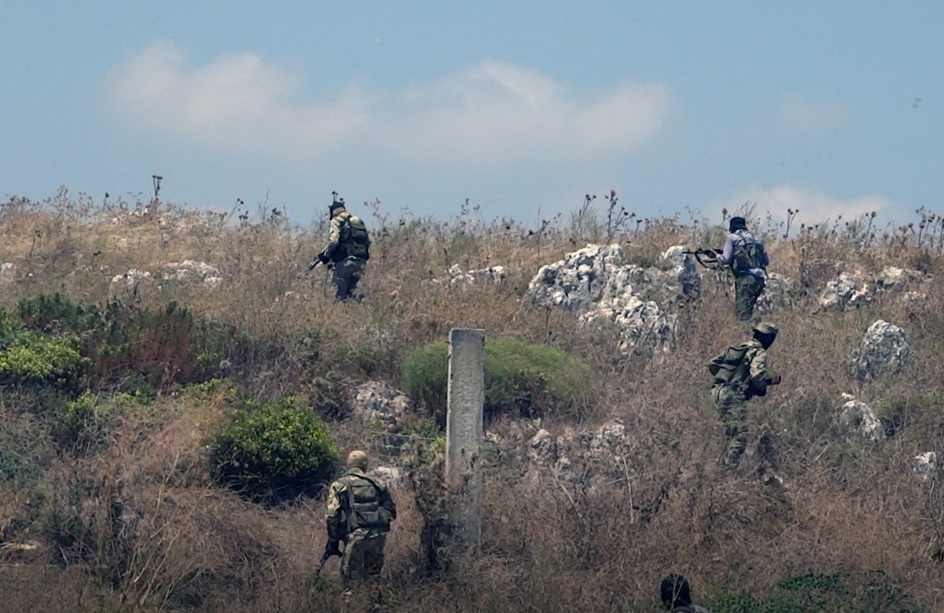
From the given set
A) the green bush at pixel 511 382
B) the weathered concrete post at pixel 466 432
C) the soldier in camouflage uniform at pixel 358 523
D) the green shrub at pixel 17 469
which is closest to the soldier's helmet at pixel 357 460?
the soldier in camouflage uniform at pixel 358 523

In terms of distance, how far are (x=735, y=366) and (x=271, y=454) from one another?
201 inches

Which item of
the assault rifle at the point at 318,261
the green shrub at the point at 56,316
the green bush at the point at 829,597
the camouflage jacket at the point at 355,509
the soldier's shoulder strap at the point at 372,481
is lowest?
the green bush at the point at 829,597

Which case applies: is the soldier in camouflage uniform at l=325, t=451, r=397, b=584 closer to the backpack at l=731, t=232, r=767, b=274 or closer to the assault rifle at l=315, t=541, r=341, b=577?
the assault rifle at l=315, t=541, r=341, b=577

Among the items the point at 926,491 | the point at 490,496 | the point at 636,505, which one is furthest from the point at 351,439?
the point at 926,491

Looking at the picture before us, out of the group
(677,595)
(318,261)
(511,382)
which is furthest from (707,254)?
(677,595)

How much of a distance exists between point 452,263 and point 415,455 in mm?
8835

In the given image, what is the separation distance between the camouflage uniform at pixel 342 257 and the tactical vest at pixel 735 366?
225 inches

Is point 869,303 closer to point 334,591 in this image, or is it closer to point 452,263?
point 452,263

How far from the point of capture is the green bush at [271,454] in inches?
589

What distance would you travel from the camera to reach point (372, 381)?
17.7m

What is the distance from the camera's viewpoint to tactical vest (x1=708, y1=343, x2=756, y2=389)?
1577 cm

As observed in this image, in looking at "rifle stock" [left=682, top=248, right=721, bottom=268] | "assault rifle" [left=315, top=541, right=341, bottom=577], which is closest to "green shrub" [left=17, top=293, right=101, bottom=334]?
"assault rifle" [left=315, top=541, right=341, bottom=577]

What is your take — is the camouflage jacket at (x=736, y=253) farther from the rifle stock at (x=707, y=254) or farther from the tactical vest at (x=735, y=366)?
the tactical vest at (x=735, y=366)

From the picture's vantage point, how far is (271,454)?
1499 centimetres
